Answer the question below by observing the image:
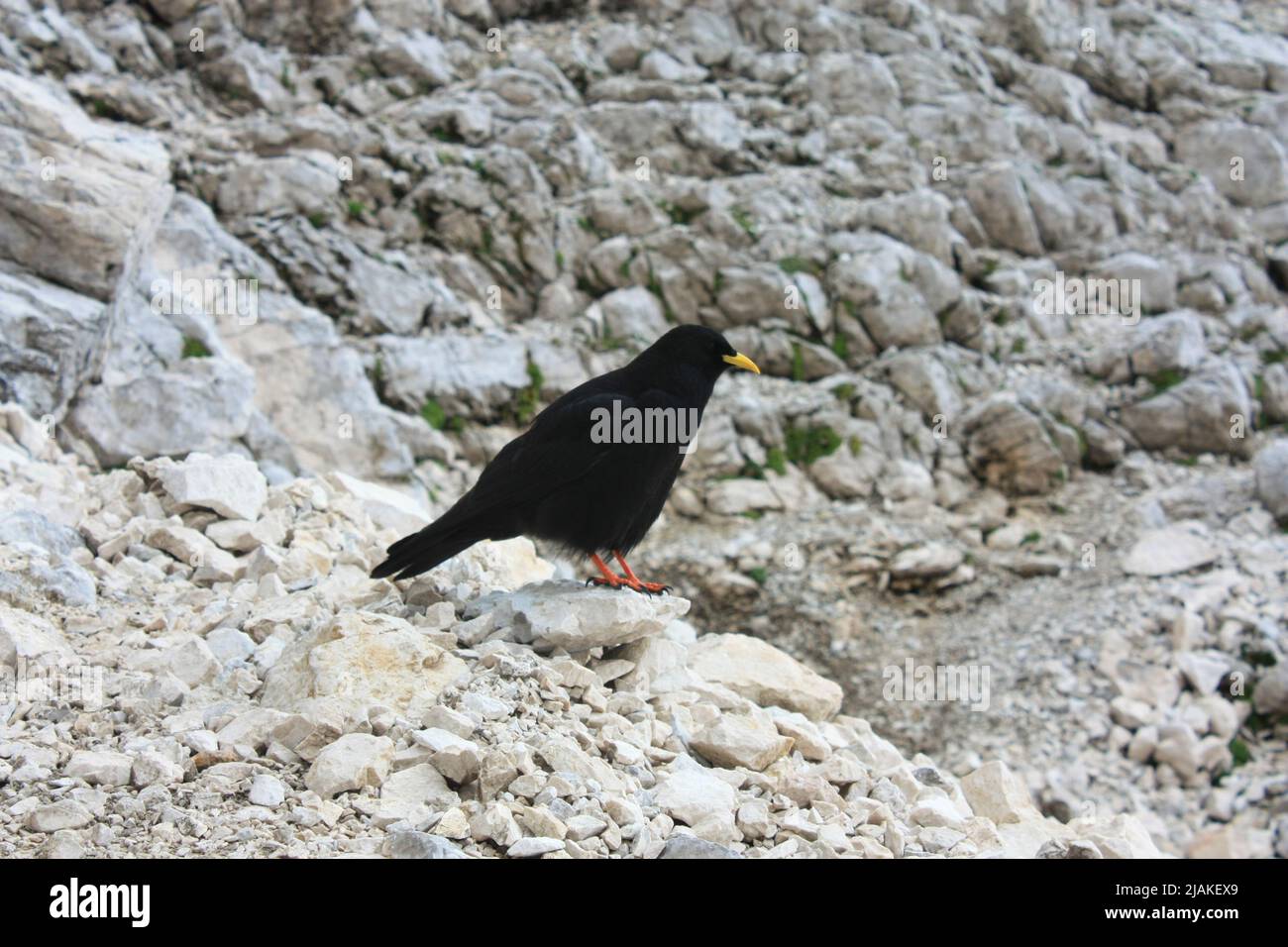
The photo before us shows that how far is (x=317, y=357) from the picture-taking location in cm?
1766

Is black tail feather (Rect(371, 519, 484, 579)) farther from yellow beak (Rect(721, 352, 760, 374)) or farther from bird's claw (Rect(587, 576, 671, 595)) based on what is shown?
yellow beak (Rect(721, 352, 760, 374))

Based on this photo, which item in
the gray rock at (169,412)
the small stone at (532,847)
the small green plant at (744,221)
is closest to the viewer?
the small stone at (532,847)

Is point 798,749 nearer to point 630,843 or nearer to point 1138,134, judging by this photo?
point 630,843

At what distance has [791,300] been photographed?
2281cm

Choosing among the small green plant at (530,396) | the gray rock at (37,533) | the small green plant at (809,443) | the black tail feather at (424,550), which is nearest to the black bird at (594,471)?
the black tail feather at (424,550)

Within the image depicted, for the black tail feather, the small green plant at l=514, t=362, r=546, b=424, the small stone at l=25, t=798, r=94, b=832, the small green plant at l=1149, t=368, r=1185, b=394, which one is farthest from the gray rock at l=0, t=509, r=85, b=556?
the small green plant at l=1149, t=368, r=1185, b=394

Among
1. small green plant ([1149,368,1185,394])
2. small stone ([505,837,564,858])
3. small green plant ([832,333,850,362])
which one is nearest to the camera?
small stone ([505,837,564,858])

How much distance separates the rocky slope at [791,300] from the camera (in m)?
12.6

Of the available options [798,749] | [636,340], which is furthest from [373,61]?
[798,749]

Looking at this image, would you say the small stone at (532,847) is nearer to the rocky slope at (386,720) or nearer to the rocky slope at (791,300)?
the rocky slope at (386,720)

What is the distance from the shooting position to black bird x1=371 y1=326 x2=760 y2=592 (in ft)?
20.4

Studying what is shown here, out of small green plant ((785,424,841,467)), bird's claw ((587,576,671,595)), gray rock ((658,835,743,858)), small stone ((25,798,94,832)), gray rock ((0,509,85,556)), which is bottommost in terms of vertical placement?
small green plant ((785,424,841,467))

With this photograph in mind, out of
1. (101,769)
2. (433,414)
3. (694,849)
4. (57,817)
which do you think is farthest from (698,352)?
(433,414)

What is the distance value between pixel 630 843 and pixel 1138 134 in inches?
1304
